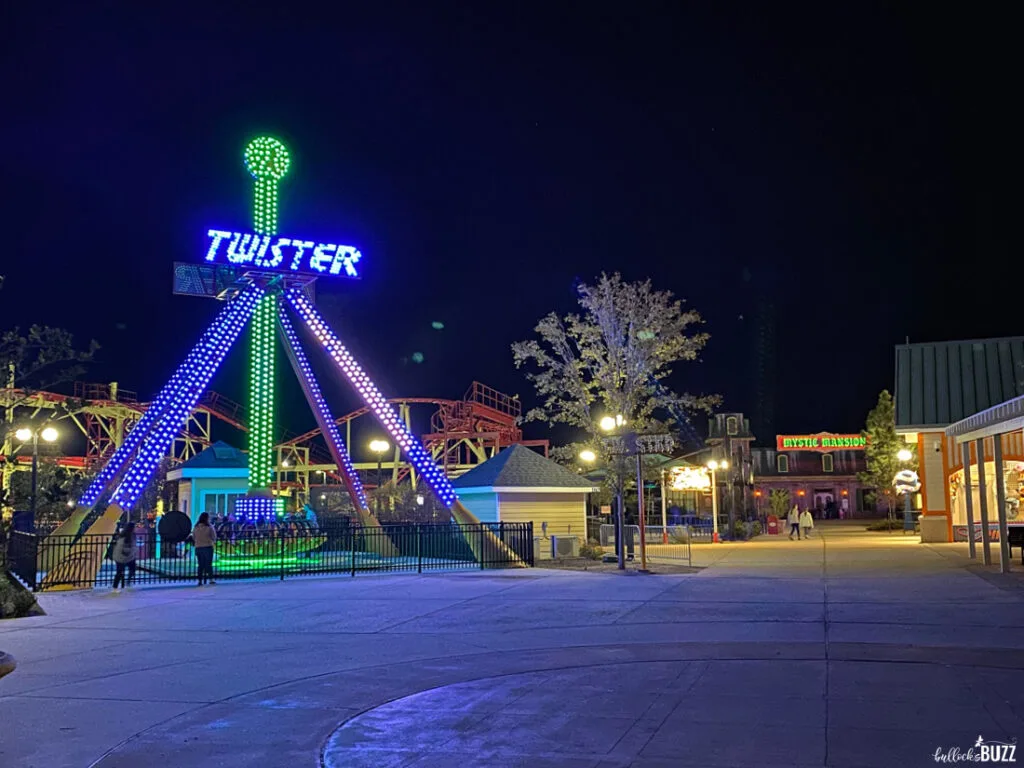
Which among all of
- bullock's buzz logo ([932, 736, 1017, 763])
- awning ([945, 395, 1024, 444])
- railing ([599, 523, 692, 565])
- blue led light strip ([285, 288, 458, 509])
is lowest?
railing ([599, 523, 692, 565])

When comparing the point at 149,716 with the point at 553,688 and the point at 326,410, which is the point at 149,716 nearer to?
the point at 553,688

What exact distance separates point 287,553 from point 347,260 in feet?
29.2

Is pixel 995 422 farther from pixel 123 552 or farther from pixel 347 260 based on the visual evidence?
pixel 347 260

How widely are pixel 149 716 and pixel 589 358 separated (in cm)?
2570

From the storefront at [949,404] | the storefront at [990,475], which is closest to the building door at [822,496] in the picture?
the storefront at [949,404]

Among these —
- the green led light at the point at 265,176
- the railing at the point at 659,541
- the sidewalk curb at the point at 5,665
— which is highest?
the green led light at the point at 265,176

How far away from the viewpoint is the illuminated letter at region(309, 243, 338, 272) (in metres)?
27.7

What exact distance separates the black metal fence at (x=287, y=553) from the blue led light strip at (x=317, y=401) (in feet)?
6.12

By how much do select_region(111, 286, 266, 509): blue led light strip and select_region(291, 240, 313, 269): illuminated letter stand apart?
1.29 meters

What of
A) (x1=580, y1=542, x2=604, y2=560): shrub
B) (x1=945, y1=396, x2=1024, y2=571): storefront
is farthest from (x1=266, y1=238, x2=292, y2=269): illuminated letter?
(x1=945, y1=396, x2=1024, y2=571): storefront

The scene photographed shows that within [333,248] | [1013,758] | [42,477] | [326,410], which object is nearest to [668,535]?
[326,410]

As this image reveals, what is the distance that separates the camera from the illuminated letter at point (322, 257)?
2769 cm

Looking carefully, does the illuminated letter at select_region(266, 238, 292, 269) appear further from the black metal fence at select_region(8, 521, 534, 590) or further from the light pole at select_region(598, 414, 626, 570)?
the light pole at select_region(598, 414, 626, 570)

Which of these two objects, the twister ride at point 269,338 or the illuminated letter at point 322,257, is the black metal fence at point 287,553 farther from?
the illuminated letter at point 322,257
